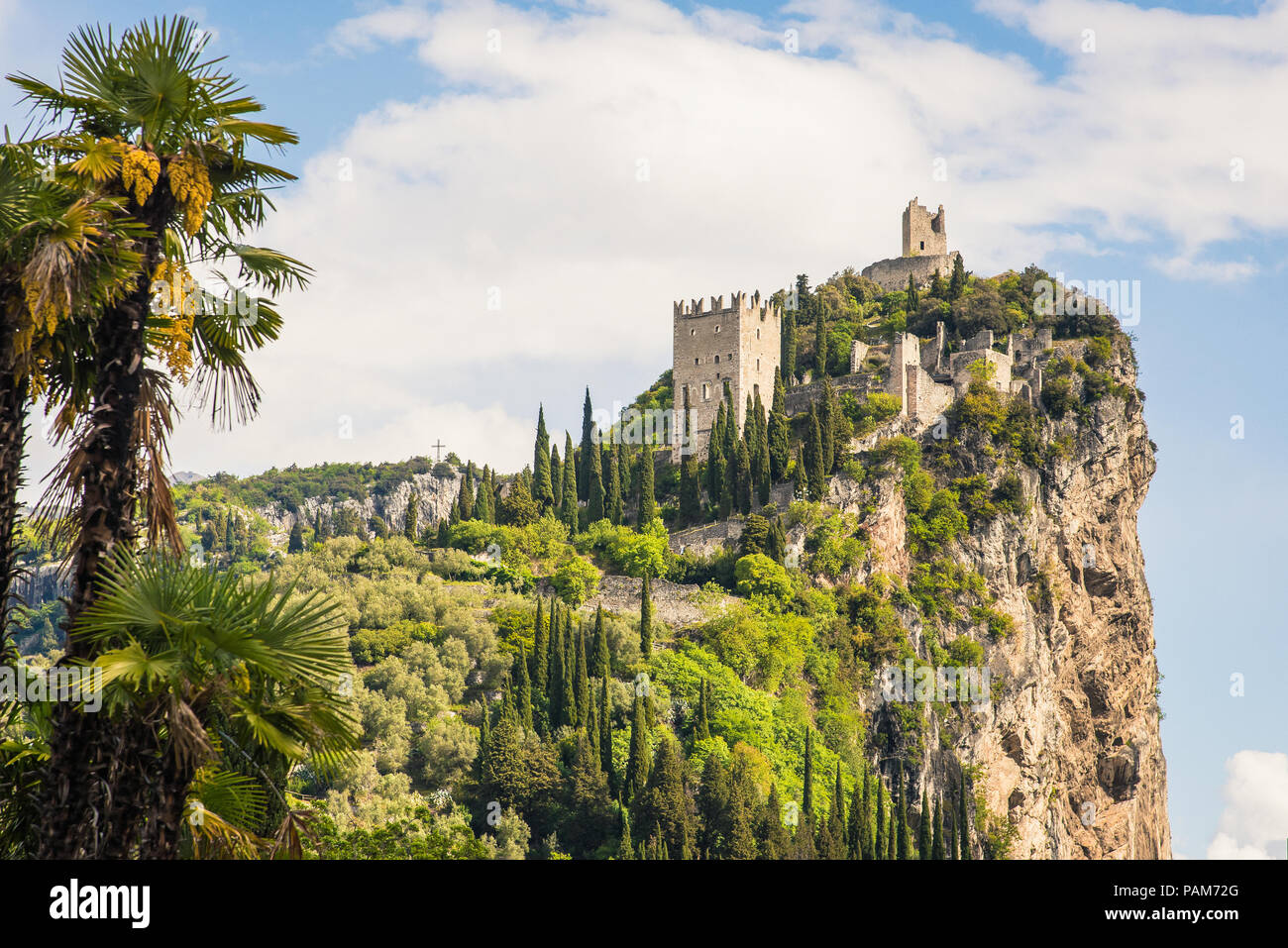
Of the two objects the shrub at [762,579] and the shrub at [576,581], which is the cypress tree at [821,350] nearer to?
the shrub at [762,579]

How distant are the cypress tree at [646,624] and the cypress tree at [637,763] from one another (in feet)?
19.1

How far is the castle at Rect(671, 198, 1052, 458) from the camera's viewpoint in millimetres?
76000

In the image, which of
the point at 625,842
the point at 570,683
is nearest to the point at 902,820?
the point at 570,683

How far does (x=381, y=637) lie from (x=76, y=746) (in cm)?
4857

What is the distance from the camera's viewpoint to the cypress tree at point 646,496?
69.6 meters

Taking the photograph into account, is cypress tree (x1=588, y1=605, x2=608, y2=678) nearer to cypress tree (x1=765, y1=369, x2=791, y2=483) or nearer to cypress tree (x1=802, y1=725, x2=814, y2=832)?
cypress tree (x1=802, y1=725, x2=814, y2=832)

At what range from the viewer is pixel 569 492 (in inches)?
2820

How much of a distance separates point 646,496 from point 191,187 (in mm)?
60979

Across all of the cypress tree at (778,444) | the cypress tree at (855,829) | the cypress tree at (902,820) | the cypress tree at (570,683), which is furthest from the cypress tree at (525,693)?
the cypress tree at (778,444)

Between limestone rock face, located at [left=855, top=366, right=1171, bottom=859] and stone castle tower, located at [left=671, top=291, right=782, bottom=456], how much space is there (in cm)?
965

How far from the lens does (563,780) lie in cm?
5081

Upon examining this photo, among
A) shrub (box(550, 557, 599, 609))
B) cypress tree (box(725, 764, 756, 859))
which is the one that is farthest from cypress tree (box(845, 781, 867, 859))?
shrub (box(550, 557, 599, 609))
